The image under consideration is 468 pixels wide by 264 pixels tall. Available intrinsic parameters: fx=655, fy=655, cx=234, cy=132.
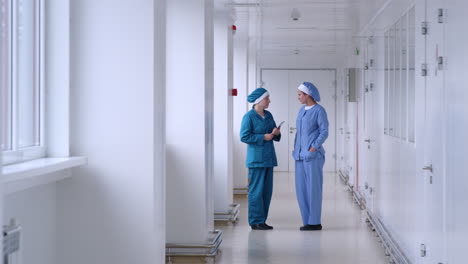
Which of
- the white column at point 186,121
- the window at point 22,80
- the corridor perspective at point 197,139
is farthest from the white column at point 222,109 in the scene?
the window at point 22,80

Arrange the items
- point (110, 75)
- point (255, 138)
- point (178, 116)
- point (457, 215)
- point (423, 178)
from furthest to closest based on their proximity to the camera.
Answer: point (255, 138)
point (178, 116)
point (423, 178)
point (110, 75)
point (457, 215)

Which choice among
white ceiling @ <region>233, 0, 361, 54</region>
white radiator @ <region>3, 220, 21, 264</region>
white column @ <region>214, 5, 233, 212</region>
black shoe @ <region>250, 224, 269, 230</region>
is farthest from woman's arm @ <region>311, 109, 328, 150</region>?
white radiator @ <region>3, 220, 21, 264</region>

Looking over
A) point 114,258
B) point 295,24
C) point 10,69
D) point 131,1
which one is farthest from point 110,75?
point 295,24

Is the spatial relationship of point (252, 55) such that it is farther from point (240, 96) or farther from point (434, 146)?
point (434, 146)

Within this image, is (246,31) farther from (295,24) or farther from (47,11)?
(47,11)

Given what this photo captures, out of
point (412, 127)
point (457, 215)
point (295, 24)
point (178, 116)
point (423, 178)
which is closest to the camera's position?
point (457, 215)

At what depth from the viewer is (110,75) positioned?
156 inches

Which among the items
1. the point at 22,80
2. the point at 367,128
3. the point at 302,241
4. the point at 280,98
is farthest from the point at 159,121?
the point at 280,98

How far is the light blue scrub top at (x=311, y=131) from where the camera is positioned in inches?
280

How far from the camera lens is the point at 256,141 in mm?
7266

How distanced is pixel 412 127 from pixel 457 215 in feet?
5.61

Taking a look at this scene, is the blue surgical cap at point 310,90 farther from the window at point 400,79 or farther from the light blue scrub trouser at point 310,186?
the window at point 400,79

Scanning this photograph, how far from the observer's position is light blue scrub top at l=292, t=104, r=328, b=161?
23.3 feet

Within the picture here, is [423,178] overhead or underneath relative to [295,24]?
underneath
